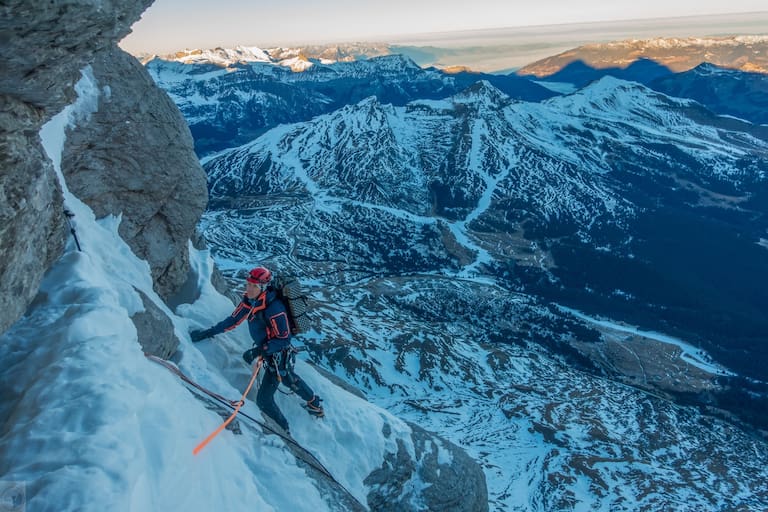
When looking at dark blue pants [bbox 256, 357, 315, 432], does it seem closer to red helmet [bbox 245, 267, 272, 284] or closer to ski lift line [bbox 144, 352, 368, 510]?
ski lift line [bbox 144, 352, 368, 510]

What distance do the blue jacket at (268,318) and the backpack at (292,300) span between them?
0.51 ft

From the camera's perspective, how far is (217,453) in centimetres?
1048

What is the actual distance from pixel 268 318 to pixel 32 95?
7.54m

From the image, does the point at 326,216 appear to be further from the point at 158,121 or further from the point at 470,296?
the point at 158,121

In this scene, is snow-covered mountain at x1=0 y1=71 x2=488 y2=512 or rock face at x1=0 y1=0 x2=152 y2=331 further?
snow-covered mountain at x1=0 y1=71 x2=488 y2=512

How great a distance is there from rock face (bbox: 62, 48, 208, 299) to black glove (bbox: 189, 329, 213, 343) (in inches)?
118

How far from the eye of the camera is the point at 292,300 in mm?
13992

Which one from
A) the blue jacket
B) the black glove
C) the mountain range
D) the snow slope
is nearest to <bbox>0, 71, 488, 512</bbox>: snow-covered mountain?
the snow slope

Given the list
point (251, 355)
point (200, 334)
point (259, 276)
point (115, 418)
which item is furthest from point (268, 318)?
point (115, 418)

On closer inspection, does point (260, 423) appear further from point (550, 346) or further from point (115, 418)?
point (550, 346)

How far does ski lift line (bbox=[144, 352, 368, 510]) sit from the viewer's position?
1213 centimetres

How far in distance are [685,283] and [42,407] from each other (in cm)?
20216

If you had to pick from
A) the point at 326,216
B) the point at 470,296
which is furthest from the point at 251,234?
the point at 470,296

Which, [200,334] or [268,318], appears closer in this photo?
[268,318]
